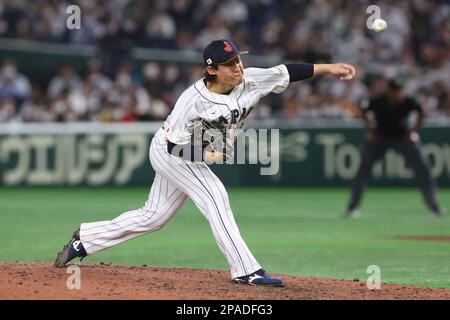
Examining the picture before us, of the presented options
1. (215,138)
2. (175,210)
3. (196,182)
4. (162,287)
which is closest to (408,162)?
(175,210)

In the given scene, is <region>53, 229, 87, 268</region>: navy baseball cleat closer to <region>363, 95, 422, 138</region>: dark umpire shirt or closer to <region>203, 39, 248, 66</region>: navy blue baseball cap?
<region>203, 39, 248, 66</region>: navy blue baseball cap

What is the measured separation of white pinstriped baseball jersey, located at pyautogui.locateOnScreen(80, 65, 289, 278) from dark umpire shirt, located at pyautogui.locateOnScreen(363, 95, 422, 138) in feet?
25.9

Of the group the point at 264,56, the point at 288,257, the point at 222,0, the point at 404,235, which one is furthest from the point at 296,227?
the point at 222,0

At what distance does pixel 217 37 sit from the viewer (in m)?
23.6

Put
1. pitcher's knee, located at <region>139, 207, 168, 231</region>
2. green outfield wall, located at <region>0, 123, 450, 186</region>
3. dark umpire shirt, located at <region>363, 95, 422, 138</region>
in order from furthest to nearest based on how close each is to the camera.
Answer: green outfield wall, located at <region>0, 123, 450, 186</region>
dark umpire shirt, located at <region>363, 95, 422, 138</region>
pitcher's knee, located at <region>139, 207, 168, 231</region>

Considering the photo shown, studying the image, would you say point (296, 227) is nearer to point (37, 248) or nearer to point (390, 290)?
point (37, 248)

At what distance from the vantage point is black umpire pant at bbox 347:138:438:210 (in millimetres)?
15836

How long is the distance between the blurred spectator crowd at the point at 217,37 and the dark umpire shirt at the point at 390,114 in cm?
415

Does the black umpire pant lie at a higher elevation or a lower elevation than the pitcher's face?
lower

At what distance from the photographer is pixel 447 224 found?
15.0 m

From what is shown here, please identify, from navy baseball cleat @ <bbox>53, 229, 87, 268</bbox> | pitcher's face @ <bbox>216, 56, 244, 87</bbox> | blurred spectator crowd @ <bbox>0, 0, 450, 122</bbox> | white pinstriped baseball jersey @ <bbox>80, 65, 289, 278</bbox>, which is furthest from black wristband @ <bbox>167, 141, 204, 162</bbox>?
blurred spectator crowd @ <bbox>0, 0, 450, 122</bbox>

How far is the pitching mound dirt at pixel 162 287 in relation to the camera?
734 centimetres

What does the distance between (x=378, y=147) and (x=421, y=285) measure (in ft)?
24.3

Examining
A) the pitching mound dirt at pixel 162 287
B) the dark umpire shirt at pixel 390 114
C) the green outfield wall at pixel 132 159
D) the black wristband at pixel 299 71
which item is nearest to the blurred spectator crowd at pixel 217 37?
the green outfield wall at pixel 132 159
